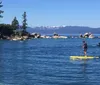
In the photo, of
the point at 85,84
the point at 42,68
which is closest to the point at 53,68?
the point at 42,68

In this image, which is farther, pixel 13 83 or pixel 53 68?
pixel 53 68

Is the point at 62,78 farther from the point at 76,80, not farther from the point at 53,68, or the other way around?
the point at 53,68

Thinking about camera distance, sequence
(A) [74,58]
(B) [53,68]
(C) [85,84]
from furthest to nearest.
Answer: (A) [74,58] < (B) [53,68] < (C) [85,84]

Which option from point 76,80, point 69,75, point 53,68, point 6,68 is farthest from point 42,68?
point 76,80

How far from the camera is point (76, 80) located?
155ft

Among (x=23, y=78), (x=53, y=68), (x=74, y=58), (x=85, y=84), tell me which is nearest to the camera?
(x=85, y=84)

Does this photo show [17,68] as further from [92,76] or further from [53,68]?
[92,76]

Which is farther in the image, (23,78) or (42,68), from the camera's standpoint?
(42,68)

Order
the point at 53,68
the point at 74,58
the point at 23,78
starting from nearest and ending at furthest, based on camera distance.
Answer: the point at 23,78, the point at 53,68, the point at 74,58

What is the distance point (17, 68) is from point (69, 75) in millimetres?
11151

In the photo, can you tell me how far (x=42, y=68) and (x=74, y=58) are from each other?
14.7 metres

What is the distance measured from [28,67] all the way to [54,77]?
41.7 ft

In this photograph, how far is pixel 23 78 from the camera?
4900cm

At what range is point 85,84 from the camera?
4466 centimetres
